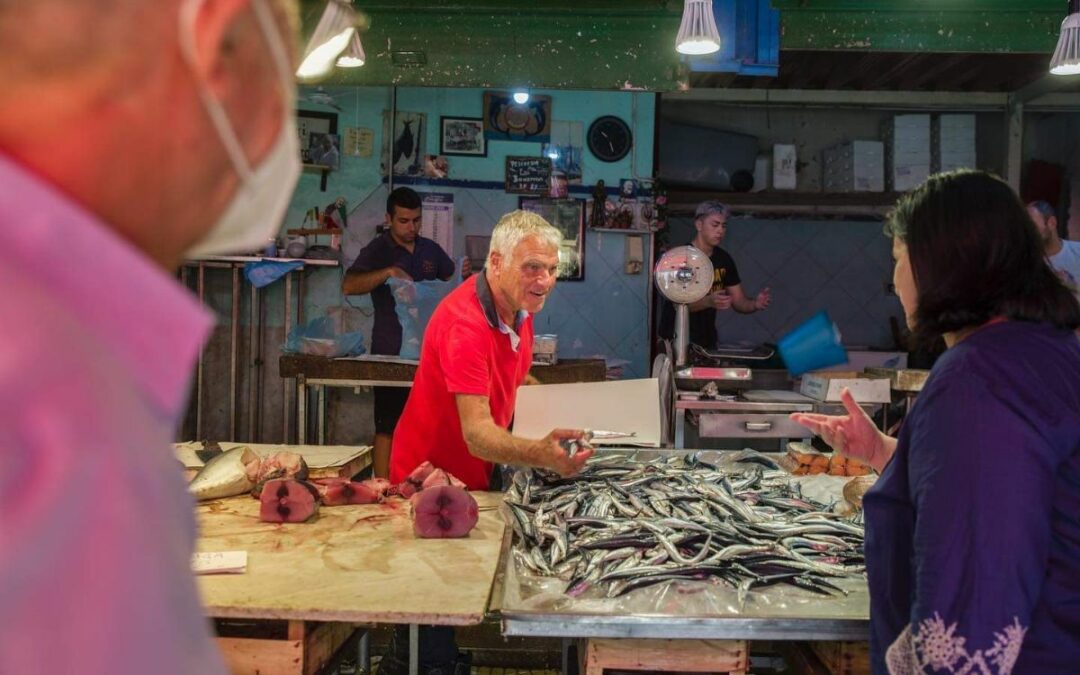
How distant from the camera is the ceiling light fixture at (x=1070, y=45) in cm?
433

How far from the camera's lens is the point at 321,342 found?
7027 mm

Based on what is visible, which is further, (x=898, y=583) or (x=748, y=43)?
(x=748, y=43)

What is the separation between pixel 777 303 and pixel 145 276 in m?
9.57

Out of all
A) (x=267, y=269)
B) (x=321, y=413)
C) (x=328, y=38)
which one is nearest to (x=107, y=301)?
(x=328, y=38)

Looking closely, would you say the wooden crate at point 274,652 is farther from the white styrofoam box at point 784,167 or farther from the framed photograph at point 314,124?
the white styrofoam box at point 784,167

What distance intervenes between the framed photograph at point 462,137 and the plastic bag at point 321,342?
2.32 metres

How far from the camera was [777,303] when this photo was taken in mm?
9664

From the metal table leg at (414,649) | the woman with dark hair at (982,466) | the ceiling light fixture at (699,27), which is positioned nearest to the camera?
the woman with dark hair at (982,466)

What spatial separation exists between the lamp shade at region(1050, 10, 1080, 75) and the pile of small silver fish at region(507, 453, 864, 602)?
8.90 ft

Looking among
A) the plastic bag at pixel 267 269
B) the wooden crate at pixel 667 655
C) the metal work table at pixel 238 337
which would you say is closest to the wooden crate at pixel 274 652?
the wooden crate at pixel 667 655

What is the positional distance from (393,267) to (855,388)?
3907mm

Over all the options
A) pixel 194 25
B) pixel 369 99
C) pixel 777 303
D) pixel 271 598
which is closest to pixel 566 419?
pixel 271 598

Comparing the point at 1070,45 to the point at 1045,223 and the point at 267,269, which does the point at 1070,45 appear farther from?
the point at 267,269

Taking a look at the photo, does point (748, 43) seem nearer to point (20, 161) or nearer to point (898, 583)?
point (898, 583)
